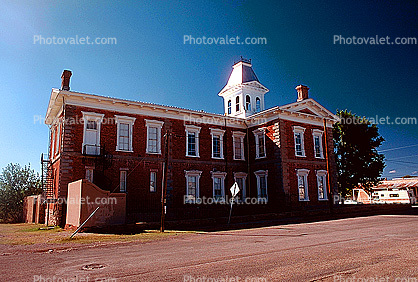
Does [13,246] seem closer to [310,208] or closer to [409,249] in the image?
[409,249]

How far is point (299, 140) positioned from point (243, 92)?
907 centimetres

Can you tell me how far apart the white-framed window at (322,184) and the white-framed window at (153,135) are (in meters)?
15.5

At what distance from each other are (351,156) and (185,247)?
107 ft

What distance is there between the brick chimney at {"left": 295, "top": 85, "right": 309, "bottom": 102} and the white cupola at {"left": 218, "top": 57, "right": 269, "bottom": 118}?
5.68 meters

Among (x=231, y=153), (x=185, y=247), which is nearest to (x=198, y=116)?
(x=231, y=153)

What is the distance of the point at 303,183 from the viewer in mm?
29969

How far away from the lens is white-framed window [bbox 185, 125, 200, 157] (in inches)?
1115

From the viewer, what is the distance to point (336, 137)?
3988 centimetres

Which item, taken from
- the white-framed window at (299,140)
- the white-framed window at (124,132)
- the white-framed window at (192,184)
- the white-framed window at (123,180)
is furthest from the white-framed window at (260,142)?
the white-framed window at (123,180)

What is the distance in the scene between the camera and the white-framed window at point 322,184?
31.1m

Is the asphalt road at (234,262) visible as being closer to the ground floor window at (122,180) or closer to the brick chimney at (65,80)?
the ground floor window at (122,180)

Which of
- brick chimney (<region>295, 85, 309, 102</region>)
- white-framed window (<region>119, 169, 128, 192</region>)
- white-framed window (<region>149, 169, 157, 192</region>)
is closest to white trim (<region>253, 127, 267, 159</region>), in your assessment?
brick chimney (<region>295, 85, 309, 102</region>)

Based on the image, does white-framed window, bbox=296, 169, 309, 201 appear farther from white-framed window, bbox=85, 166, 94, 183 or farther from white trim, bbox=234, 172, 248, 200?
white-framed window, bbox=85, 166, 94, 183

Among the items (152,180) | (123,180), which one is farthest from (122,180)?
(152,180)
